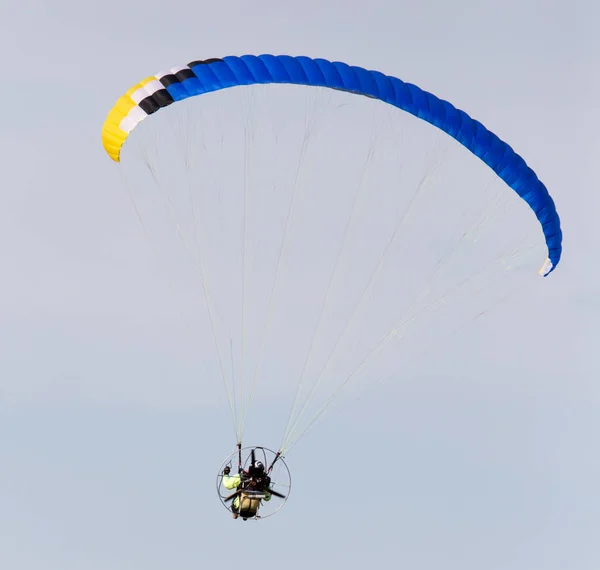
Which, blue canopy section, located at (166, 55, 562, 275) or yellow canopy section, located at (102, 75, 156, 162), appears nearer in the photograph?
blue canopy section, located at (166, 55, 562, 275)

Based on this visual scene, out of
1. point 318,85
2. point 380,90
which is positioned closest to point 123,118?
point 318,85

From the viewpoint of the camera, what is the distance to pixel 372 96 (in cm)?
3138

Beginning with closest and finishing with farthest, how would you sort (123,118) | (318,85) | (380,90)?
(318,85), (380,90), (123,118)

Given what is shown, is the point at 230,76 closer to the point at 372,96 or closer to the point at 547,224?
the point at 372,96

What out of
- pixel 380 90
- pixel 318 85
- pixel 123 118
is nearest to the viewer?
pixel 318 85

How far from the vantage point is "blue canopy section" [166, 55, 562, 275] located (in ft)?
102

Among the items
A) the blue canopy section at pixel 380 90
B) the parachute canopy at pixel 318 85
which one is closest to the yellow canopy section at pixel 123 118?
the parachute canopy at pixel 318 85

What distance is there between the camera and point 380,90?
103 feet

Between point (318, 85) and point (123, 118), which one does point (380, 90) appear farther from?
point (123, 118)

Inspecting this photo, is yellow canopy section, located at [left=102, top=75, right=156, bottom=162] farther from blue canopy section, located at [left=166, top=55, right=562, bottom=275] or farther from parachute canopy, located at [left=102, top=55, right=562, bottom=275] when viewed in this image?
blue canopy section, located at [left=166, top=55, right=562, bottom=275]

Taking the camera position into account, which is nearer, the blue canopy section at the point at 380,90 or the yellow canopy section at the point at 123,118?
the blue canopy section at the point at 380,90

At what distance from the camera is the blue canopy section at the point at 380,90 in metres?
31.0

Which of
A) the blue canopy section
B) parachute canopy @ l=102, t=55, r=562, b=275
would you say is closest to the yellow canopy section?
parachute canopy @ l=102, t=55, r=562, b=275

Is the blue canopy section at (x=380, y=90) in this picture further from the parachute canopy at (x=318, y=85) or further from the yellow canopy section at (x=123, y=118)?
the yellow canopy section at (x=123, y=118)
